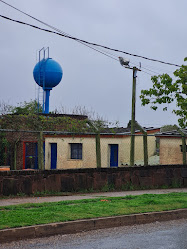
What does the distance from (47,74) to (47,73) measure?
115mm

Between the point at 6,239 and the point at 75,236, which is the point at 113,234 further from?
the point at 6,239

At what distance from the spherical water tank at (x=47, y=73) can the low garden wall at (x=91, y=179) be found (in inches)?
1136

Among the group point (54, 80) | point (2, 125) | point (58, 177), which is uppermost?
point (54, 80)

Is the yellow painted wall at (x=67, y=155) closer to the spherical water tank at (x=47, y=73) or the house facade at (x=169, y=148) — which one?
the house facade at (x=169, y=148)

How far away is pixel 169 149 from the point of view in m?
25.9

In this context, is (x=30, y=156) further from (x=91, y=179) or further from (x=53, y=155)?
(x=91, y=179)

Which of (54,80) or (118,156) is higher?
(54,80)

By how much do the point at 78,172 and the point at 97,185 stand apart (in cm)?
94

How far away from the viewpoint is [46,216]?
974 cm

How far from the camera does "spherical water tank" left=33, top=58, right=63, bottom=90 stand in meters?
46.1

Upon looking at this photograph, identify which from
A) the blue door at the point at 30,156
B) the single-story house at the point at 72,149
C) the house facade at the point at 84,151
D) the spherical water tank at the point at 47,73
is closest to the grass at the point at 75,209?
the single-story house at the point at 72,149

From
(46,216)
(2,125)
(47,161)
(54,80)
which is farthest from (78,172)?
(54,80)

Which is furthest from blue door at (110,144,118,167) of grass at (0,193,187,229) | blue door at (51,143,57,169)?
grass at (0,193,187,229)

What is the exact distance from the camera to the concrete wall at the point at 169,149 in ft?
84.1
